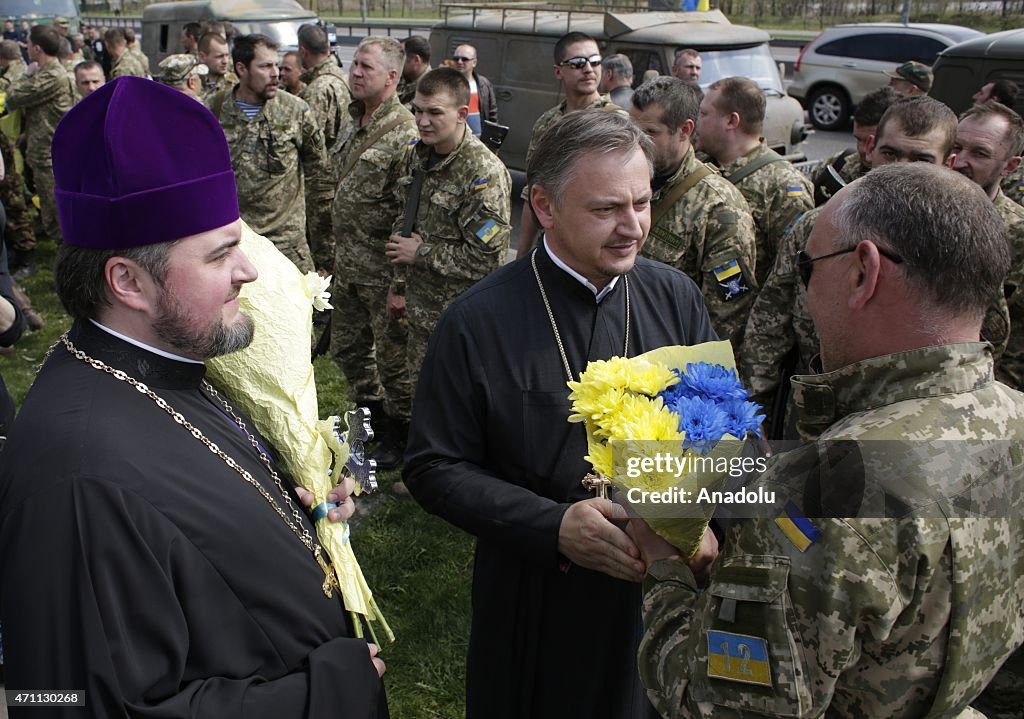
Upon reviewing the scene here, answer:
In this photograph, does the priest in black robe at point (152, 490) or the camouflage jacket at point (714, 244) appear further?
the camouflage jacket at point (714, 244)

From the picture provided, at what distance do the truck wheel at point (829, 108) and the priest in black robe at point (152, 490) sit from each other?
1832 cm

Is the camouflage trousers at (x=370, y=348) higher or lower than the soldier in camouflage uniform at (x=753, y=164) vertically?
lower

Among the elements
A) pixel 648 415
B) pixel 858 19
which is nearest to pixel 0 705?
pixel 648 415

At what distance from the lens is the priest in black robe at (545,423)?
2.51 metres

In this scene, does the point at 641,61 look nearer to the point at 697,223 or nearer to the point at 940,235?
the point at 697,223

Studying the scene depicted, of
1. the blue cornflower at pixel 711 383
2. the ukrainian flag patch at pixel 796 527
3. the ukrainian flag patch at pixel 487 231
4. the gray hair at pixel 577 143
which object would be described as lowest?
the ukrainian flag patch at pixel 487 231

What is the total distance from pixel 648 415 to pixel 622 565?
48cm

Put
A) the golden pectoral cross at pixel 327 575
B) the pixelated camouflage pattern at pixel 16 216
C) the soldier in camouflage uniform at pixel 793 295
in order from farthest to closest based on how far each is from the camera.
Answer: the pixelated camouflage pattern at pixel 16 216, the soldier in camouflage uniform at pixel 793 295, the golden pectoral cross at pixel 327 575

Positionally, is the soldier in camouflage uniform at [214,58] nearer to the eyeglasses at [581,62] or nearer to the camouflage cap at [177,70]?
the camouflage cap at [177,70]

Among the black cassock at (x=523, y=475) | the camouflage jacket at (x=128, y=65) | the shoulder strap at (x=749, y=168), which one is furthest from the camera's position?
the camouflage jacket at (x=128, y=65)

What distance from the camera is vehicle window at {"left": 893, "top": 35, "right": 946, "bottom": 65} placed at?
1717cm

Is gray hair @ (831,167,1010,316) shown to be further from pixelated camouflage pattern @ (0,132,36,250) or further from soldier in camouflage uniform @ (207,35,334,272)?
pixelated camouflage pattern @ (0,132,36,250)

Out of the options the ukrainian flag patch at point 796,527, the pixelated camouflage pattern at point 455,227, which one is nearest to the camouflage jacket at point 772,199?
the pixelated camouflage pattern at point 455,227

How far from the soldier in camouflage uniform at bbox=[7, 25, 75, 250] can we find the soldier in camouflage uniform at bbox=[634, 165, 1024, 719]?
1007 centimetres
